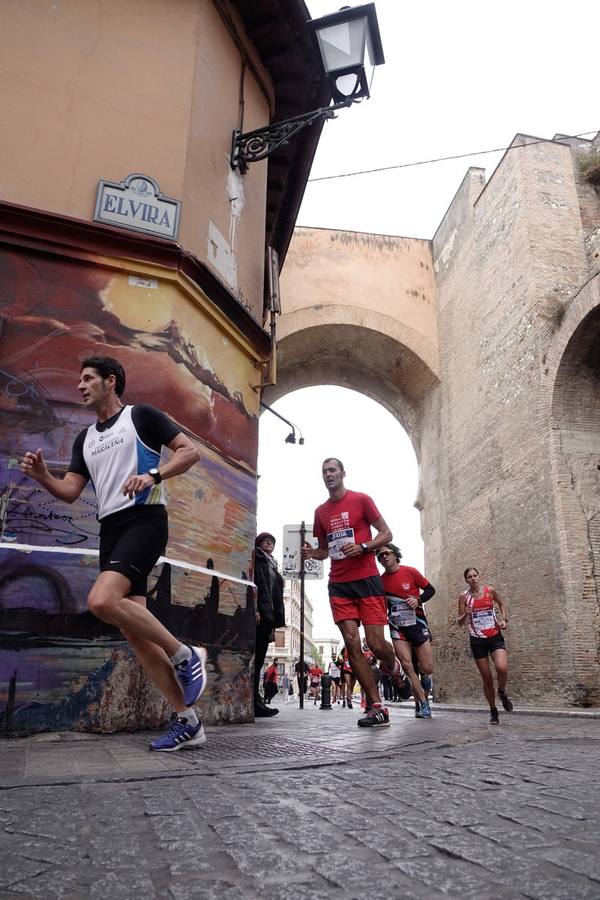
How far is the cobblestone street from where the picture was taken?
1282 mm

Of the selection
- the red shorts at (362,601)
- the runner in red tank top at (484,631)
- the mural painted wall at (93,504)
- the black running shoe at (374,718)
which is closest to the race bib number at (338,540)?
the red shorts at (362,601)

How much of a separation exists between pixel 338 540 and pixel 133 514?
2633 mm

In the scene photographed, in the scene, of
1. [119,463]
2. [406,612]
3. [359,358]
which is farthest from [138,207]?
[359,358]

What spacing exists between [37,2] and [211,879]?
7342 mm

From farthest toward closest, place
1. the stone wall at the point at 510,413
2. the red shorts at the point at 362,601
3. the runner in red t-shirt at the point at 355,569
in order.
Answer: the stone wall at the point at 510,413
the red shorts at the point at 362,601
the runner in red t-shirt at the point at 355,569

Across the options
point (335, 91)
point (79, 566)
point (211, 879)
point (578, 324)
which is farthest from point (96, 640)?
point (578, 324)

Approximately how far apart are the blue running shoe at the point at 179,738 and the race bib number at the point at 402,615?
4514 millimetres

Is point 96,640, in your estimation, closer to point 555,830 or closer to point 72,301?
point 72,301

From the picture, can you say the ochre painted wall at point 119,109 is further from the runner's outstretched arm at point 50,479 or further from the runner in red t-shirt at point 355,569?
the runner's outstretched arm at point 50,479

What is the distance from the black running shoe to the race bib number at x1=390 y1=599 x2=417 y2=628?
2.25m

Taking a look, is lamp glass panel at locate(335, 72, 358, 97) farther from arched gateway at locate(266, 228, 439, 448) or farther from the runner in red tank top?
arched gateway at locate(266, 228, 439, 448)

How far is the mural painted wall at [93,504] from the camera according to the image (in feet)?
14.0

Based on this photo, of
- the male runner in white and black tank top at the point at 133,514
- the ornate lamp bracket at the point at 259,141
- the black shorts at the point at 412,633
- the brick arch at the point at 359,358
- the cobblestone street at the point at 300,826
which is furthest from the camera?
the brick arch at the point at 359,358

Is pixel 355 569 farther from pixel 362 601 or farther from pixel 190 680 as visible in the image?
pixel 190 680
